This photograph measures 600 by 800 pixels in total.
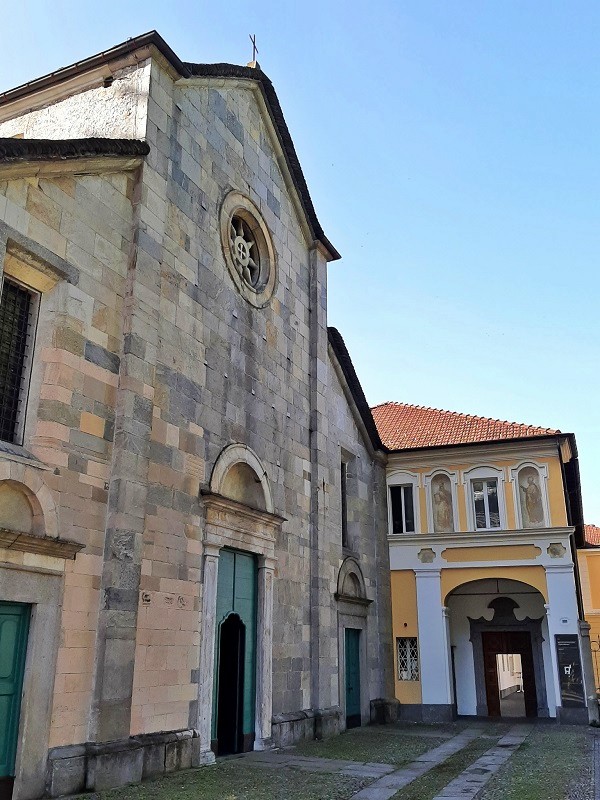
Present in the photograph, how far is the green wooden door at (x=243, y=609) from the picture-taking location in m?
11.2

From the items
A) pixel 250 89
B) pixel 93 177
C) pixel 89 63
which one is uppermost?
pixel 250 89

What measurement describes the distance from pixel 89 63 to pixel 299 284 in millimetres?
6096

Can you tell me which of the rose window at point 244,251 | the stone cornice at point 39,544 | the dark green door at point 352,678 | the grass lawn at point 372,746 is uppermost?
the rose window at point 244,251

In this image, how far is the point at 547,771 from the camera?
1038cm

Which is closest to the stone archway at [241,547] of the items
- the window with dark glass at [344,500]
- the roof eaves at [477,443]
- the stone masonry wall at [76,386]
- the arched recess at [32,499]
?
the stone masonry wall at [76,386]

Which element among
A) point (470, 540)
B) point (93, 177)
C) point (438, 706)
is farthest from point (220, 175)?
point (438, 706)

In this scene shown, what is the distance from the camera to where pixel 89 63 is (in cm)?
1113

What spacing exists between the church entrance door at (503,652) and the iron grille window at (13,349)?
16.4m

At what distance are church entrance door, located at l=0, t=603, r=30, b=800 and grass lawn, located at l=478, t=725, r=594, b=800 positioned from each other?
16.8ft

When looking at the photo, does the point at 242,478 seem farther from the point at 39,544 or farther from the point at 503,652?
the point at 503,652

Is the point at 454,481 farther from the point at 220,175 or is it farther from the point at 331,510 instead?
the point at 220,175

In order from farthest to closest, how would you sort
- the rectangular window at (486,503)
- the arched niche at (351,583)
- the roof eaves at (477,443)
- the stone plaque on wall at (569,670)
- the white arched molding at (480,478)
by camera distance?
the rectangular window at (486,503) → the white arched molding at (480,478) → the roof eaves at (477,443) → the stone plaque on wall at (569,670) → the arched niche at (351,583)

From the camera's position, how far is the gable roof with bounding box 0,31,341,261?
35.4 ft

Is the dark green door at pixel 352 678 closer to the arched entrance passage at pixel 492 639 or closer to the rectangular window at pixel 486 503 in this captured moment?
the arched entrance passage at pixel 492 639
